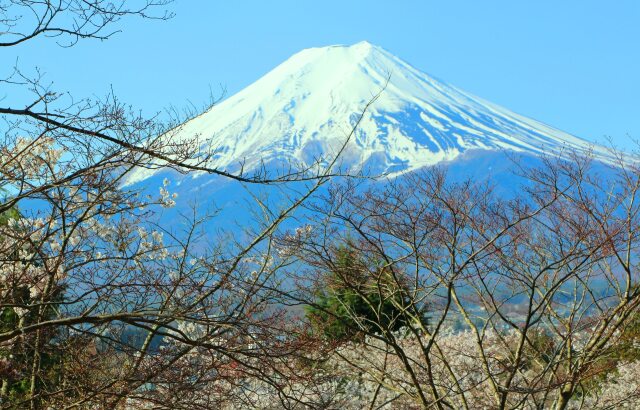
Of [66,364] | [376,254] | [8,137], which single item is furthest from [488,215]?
[8,137]

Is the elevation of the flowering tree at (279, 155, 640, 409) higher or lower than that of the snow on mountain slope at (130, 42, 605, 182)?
lower

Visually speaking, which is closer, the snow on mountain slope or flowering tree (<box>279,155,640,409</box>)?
flowering tree (<box>279,155,640,409</box>)

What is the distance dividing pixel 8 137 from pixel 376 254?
3898 millimetres

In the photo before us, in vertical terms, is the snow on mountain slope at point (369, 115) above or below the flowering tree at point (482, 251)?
above

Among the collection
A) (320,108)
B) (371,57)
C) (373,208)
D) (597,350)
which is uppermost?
(371,57)

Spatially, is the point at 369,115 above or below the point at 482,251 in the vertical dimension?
above

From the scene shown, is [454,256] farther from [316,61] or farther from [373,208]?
[316,61]

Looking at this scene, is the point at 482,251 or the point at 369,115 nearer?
the point at 482,251

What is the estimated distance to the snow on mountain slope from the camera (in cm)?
16000

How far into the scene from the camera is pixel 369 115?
17625 cm

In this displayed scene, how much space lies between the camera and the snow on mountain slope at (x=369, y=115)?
160000mm

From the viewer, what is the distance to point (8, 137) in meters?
5.83

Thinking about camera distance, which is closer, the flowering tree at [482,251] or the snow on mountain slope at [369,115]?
the flowering tree at [482,251]

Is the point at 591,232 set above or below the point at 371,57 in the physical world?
below
